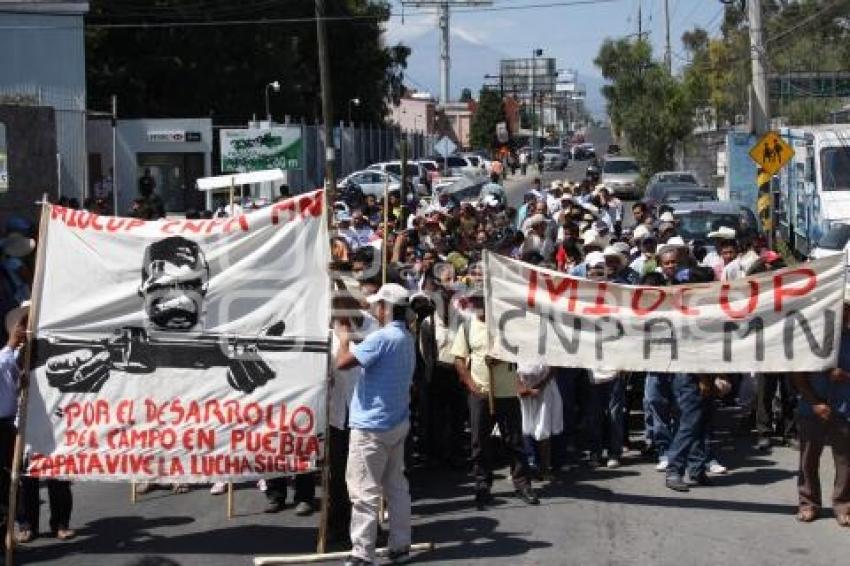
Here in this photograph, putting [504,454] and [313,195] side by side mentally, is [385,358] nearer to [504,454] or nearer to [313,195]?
[313,195]

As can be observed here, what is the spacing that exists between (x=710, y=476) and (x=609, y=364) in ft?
5.60

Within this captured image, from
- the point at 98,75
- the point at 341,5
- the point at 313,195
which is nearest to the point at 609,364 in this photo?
the point at 313,195

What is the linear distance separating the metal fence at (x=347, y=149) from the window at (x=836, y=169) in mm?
15528

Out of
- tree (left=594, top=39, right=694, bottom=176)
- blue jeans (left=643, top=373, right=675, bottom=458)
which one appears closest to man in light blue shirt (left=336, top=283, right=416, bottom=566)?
blue jeans (left=643, top=373, right=675, bottom=458)

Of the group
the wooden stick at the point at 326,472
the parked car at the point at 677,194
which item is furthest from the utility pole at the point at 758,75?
the wooden stick at the point at 326,472

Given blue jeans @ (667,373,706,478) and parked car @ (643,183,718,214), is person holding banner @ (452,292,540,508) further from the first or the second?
parked car @ (643,183,718,214)

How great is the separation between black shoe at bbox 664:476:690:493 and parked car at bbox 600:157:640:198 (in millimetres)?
36855

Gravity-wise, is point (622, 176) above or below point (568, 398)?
above

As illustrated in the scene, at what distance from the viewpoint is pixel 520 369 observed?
949cm

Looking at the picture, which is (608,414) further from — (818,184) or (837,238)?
(818,184)

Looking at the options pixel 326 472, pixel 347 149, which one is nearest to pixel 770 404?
pixel 326 472

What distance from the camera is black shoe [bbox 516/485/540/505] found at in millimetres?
9258

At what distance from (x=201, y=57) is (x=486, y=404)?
4520 centimetres

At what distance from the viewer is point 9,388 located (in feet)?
26.9
